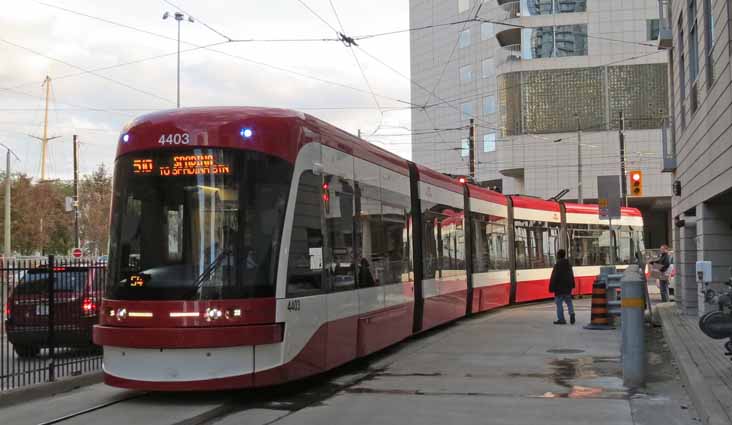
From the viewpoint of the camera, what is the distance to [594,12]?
5391 centimetres

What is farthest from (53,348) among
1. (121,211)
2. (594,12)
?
(594,12)

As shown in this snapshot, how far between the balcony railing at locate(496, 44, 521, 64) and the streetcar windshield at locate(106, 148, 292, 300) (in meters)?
48.7

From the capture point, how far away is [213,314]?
8.65m

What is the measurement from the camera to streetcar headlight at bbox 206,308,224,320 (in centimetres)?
864

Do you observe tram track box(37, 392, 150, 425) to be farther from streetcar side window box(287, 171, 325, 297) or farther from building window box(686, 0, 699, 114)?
building window box(686, 0, 699, 114)

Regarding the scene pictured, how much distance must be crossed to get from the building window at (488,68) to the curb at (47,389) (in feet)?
176

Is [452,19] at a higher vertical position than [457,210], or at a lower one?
higher

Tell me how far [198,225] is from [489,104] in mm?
54094

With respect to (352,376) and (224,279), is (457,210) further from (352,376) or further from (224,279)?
(224,279)

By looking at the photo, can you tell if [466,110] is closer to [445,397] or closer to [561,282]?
[561,282]

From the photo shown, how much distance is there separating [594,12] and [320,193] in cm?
4844

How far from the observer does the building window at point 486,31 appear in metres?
61.9

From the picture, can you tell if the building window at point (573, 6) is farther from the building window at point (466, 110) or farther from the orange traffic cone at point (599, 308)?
the orange traffic cone at point (599, 308)

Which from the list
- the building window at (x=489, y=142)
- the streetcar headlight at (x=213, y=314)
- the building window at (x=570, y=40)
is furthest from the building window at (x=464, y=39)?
the streetcar headlight at (x=213, y=314)
